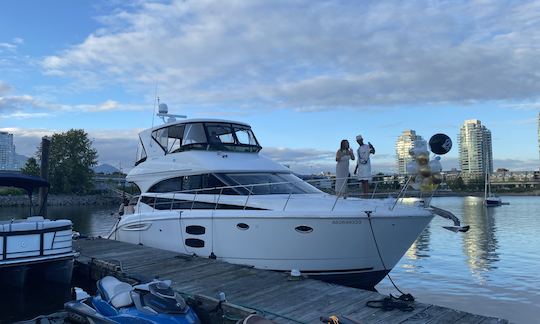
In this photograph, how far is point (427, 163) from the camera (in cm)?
771

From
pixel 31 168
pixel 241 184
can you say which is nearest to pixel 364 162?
pixel 241 184

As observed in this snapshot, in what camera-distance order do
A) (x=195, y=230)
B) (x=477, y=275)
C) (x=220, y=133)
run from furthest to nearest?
(x=477, y=275)
(x=220, y=133)
(x=195, y=230)

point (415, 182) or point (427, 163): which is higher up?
point (427, 163)

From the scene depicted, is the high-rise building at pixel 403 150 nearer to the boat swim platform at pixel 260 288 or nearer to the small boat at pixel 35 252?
the boat swim platform at pixel 260 288

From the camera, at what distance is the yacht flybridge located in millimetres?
8320

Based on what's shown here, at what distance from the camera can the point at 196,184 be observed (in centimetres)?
1055

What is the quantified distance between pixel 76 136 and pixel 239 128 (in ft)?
223

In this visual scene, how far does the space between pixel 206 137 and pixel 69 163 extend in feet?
219

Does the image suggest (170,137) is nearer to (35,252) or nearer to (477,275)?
(35,252)

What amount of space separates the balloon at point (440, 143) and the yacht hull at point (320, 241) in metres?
1.56

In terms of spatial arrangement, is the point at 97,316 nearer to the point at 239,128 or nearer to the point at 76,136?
the point at 239,128

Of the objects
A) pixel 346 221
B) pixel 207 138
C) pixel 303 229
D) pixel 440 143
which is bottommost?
pixel 303 229

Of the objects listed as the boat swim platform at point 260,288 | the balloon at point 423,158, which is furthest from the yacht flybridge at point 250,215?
the balloon at point 423,158

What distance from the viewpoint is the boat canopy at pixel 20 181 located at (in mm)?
10004
